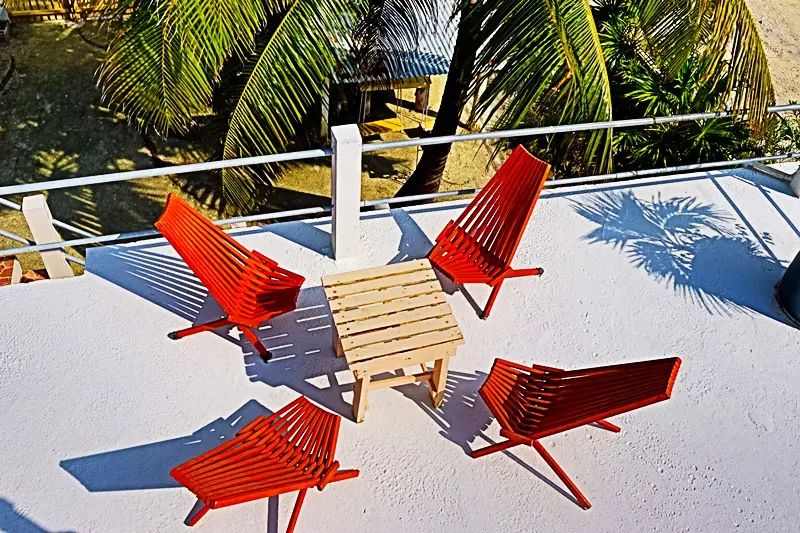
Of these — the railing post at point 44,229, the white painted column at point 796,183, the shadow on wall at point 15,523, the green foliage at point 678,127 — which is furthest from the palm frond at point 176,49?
the green foliage at point 678,127

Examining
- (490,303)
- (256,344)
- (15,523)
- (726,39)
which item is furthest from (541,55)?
(15,523)

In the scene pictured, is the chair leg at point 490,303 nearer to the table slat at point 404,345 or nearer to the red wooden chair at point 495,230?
the red wooden chair at point 495,230

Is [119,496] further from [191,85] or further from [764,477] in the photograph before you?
[764,477]

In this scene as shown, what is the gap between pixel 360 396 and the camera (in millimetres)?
4191

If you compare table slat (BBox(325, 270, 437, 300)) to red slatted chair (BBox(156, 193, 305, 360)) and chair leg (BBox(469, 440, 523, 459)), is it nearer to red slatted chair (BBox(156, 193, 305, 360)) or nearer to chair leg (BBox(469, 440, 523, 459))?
red slatted chair (BBox(156, 193, 305, 360))

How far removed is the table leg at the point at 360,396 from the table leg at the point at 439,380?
42cm

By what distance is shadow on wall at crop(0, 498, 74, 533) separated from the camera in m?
3.81

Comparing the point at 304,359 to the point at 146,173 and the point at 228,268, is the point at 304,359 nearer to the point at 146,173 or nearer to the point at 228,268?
the point at 228,268

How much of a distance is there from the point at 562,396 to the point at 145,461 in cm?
245

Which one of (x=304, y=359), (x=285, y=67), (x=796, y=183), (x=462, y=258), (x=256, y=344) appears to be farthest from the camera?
(x=796, y=183)

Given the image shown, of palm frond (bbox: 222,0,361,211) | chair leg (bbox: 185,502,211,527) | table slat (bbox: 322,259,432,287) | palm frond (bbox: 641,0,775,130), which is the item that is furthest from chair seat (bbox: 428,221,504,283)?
chair leg (bbox: 185,502,211,527)

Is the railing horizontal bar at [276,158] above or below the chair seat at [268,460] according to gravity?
above

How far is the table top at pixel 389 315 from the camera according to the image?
4.10 metres

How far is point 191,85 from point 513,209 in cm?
261
